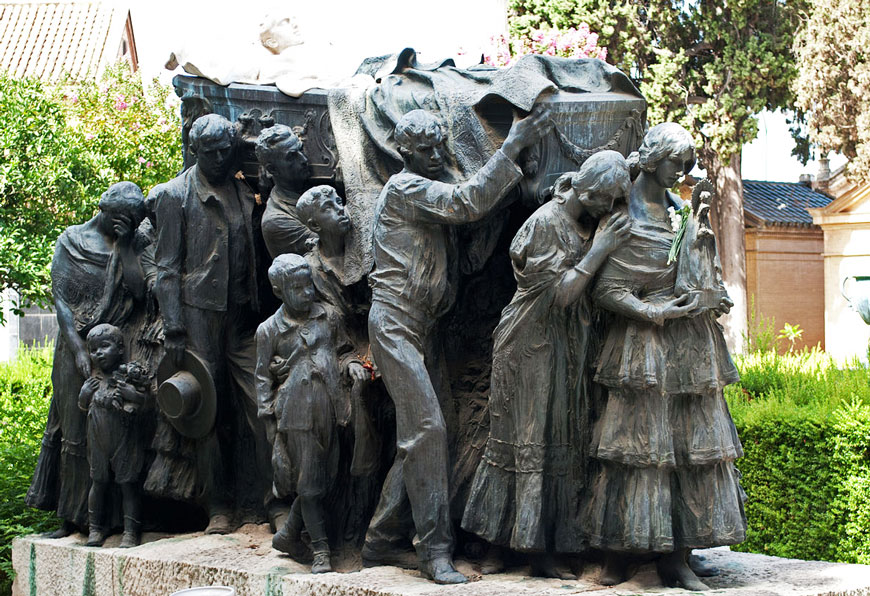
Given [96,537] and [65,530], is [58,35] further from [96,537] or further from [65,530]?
[96,537]

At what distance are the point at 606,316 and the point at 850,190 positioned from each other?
710 inches

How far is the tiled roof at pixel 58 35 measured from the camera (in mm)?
23453

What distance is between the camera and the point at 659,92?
19.1m

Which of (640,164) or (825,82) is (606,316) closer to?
(640,164)

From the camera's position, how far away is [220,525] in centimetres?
705

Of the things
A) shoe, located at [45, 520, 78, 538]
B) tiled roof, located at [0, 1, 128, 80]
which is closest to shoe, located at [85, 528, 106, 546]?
shoe, located at [45, 520, 78, 538]

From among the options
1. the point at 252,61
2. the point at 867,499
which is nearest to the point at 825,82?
the point at 867,499

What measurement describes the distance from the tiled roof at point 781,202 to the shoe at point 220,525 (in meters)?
19.2

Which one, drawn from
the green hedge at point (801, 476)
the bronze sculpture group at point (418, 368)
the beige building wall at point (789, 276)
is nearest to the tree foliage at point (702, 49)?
the beige building wall at point (789, 276)

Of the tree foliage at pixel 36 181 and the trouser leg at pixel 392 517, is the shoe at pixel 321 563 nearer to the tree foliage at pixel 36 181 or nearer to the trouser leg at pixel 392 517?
the trouser leg at pixel 392 517

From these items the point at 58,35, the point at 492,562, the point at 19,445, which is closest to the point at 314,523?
the point at 492,562

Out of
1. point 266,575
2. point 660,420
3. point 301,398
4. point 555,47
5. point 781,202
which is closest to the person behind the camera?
point 660,420

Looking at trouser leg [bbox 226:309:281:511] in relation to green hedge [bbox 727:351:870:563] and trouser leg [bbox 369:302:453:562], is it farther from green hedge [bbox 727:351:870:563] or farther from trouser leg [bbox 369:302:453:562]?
green hedge [bbox 727:351:870:563]

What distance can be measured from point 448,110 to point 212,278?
5.57 ft
